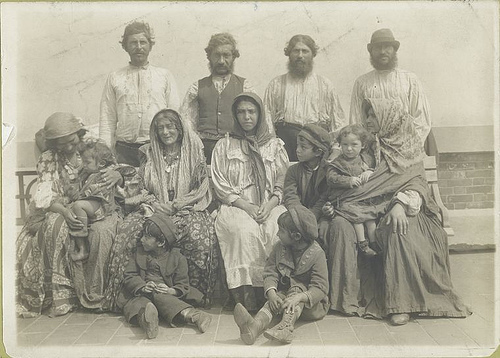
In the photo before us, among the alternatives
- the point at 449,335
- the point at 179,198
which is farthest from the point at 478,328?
the point at 179,198

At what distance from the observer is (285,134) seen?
5.05 meters

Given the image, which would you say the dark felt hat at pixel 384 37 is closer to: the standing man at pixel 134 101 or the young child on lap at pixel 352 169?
the young child on lap at pixel 352 169

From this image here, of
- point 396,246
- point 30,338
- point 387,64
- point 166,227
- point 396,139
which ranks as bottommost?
point 30,338

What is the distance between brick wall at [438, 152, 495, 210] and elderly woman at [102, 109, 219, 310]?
7.84ft

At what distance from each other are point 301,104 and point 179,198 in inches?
60.0

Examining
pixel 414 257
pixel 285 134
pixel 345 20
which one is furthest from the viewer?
pixel 285 134

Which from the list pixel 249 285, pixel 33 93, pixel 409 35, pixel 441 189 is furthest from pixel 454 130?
pixel 33 93

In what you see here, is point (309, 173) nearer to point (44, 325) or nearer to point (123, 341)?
point (123, 341)

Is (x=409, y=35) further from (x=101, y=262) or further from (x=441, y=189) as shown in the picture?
(x=101, y=262)

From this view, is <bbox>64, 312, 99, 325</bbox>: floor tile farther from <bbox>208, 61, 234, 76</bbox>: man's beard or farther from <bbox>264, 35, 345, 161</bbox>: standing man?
<bbox>208, 61, 234, 76</bbox>: man's beard

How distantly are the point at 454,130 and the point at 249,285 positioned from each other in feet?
8.13

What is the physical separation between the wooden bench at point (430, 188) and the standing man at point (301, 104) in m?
0.95

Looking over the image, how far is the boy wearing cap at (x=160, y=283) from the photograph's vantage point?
4.00 m

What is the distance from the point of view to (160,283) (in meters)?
4.10
